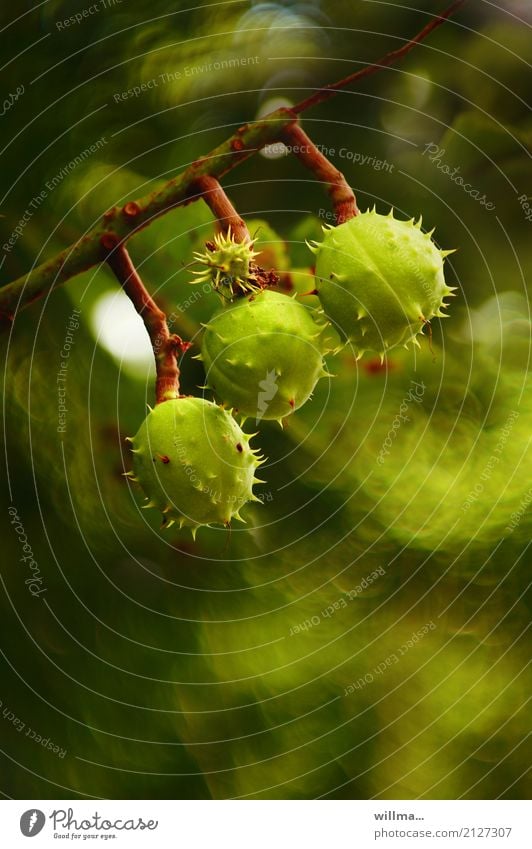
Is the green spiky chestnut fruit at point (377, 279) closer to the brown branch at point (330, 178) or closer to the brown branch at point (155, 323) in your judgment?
the brown branch at point (330, 178)

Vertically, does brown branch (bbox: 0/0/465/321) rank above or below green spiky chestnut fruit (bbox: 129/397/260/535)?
above

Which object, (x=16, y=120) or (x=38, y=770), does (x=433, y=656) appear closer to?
(x=38, y=770)

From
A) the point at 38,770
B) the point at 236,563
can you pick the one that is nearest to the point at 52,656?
the point at 38,770
